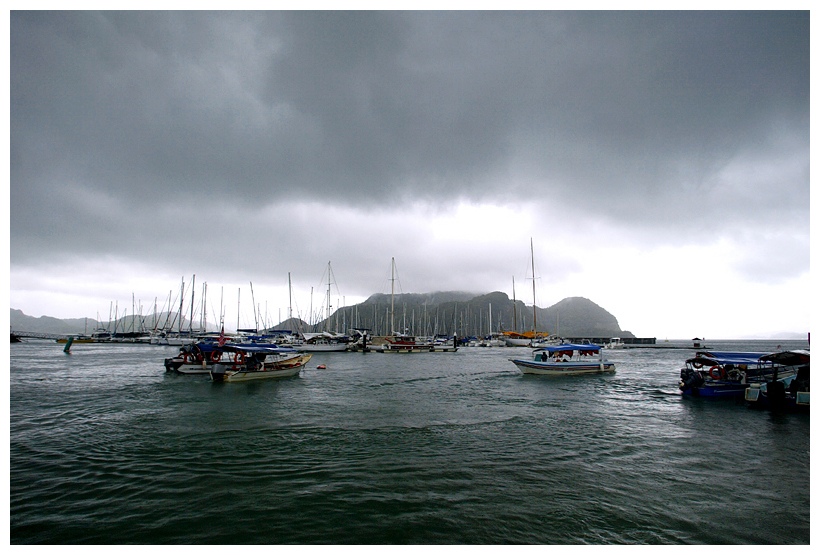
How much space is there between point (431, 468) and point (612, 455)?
7.51 metres

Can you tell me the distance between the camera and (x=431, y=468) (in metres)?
13.8

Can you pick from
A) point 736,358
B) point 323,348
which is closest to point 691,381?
point 736,358

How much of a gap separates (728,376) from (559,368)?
15758 millimetres

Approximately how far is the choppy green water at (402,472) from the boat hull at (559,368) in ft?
54.7

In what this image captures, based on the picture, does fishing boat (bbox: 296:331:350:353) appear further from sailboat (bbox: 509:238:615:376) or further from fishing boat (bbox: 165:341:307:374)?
sailboat (bbox: 509:238:615:376)

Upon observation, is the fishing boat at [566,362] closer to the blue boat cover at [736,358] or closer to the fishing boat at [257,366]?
the blue boat cover at [736,358]

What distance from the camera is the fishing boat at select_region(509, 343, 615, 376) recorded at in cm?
4397

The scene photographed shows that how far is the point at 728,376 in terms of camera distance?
3039cm

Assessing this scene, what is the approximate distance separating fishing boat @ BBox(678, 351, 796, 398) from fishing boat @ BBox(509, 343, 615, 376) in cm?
1351

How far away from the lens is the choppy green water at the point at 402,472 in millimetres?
9672

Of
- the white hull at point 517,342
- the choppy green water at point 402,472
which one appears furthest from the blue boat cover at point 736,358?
the white hull at point 517,342

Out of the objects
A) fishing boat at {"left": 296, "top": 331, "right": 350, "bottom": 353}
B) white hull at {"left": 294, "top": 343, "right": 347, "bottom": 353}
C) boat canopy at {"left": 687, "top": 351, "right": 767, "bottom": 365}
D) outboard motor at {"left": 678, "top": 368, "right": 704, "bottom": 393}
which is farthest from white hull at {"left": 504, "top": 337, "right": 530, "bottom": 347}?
outboard motor at {"left": 678, "top": 368, "right": 704, "bottom": 393}

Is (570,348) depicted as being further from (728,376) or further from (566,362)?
(728,376)
